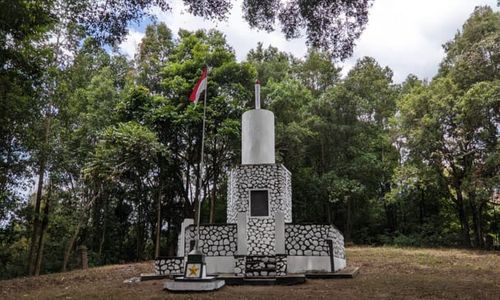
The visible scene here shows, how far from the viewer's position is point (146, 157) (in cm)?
1644

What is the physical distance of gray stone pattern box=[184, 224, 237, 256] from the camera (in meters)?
10.4

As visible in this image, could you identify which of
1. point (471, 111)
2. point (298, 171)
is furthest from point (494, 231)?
point (298, 171)

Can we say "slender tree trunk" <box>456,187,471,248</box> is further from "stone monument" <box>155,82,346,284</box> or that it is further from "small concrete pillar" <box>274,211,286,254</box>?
"small concrete pillar" <box>274,211,286,254</box>

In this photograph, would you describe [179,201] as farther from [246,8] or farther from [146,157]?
[246,8]

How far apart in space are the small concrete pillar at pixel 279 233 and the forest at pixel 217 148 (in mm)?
7022

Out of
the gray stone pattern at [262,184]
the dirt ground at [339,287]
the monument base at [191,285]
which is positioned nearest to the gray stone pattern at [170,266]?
the dirt ground at [339,287]

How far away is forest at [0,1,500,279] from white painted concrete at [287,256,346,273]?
770cm

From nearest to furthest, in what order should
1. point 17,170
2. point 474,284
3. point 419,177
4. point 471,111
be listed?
point 474,284 < point 17,170 < point 471,111 < point 419,177

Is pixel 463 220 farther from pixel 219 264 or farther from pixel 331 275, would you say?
pixel 219 264

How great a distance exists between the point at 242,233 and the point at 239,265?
3.05 ft

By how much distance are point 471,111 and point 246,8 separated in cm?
1389

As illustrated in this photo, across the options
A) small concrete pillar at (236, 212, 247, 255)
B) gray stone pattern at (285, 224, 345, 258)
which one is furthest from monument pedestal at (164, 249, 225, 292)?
gray stone pattern at (285, 224, 345, 258)

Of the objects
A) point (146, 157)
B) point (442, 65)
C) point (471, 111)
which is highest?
point (442, 65)

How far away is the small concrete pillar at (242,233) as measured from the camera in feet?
33.7
